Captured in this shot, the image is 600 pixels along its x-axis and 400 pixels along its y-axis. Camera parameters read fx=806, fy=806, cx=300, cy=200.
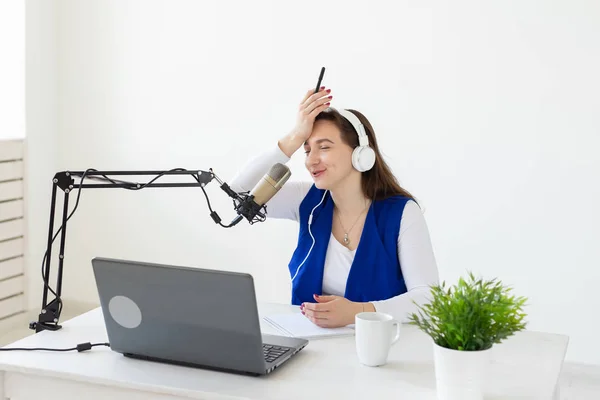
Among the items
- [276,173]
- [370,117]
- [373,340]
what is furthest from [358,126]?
[370,117]

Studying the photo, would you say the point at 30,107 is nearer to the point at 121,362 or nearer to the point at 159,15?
the point at 159,15

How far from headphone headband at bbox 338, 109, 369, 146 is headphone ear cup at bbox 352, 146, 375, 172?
21mm

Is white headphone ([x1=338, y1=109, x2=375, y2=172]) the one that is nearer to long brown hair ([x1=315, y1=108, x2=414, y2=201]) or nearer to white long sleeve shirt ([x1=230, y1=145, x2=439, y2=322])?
long brown hair ([x1=315, y1=108, x2=414, y2=201])

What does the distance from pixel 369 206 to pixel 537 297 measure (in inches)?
59.0

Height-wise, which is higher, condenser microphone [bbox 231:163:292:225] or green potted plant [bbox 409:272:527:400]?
condenser microphone [bbox 231:163:292:225]

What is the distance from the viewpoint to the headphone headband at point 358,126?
2367mm

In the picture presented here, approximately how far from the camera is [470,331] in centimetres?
147

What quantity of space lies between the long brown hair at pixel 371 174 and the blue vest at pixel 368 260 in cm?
4

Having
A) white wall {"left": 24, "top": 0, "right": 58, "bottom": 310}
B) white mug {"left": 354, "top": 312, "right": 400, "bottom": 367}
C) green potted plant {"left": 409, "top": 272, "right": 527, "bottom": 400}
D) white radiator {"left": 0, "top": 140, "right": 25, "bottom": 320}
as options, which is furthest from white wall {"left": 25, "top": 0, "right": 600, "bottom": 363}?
green potted plant {"left": 409, "top": 272, "right": 527, "bottom": 400}

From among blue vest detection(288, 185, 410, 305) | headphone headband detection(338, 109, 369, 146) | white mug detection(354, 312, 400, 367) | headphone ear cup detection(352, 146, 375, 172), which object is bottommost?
white mug detection(354, 312, 400, 367)

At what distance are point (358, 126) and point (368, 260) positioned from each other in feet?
1.33

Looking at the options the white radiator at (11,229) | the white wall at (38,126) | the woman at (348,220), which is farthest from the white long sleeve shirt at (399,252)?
the white wall at (38,126)

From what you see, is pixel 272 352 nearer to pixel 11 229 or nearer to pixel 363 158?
pixel 363 158

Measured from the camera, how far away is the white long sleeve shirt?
2.10 metres
